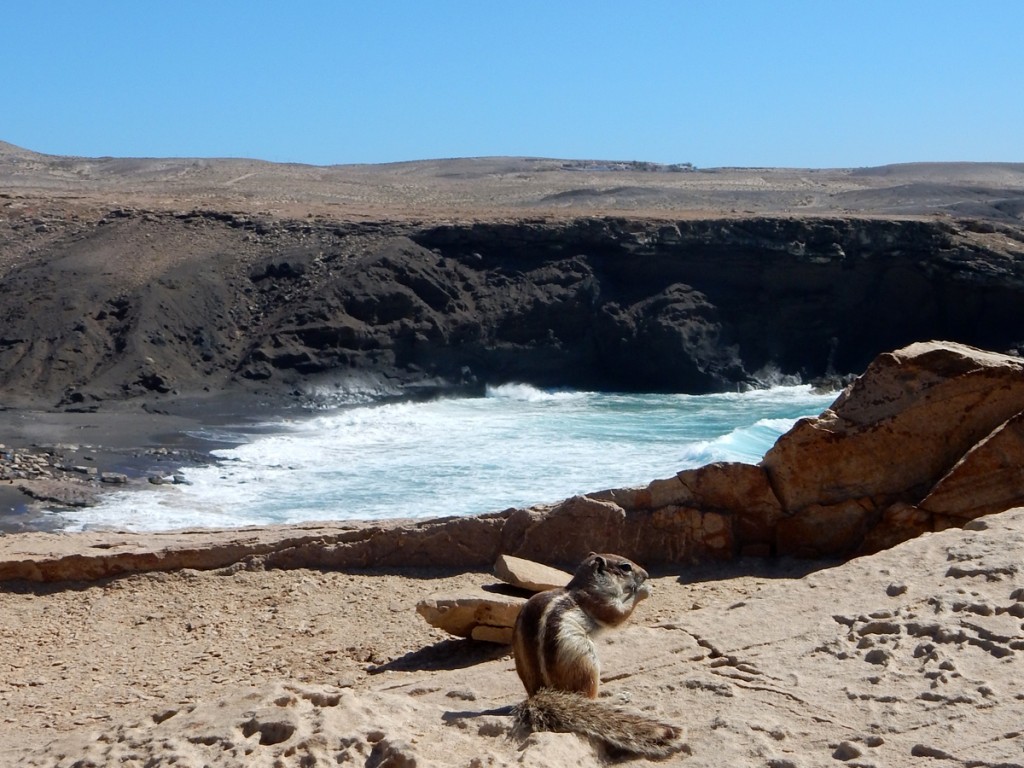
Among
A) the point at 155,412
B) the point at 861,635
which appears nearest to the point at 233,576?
the point at 861,635

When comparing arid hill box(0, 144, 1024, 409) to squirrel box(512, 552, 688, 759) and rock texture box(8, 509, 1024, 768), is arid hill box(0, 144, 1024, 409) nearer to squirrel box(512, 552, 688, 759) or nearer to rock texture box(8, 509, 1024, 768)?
rock texture box(8, 509, 1024, 768)

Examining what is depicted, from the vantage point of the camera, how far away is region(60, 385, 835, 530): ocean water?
17.2 m

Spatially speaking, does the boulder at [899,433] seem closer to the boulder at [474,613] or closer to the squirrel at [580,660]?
the boulder at [474,613]

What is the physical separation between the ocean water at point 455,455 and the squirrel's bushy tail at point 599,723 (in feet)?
38.5

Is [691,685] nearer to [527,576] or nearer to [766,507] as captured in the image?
[527,576]

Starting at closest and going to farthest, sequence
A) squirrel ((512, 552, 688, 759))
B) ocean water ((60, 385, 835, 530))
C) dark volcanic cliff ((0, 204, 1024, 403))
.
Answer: squirrel ((512, 552, 688, 759))
ocean water ((60, 385, 835, 530))
dark volcanic cliff ((0, 204, 1024, 403))

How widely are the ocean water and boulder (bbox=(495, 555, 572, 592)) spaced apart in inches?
358

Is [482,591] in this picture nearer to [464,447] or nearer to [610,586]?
[610,586]

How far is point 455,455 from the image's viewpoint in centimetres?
2172

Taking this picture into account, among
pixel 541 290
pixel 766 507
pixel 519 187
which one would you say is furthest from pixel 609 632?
pixel 519 187

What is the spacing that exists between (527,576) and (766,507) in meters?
1.98

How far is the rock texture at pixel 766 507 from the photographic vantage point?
8.02 metres

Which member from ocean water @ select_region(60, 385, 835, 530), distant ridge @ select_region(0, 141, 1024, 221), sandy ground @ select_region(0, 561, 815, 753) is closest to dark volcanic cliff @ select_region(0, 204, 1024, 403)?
ocean water @ select_region(60, 385, 835, 530)

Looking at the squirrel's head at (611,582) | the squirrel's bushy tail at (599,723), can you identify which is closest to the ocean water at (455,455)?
the squirrel's head at (611,582)
